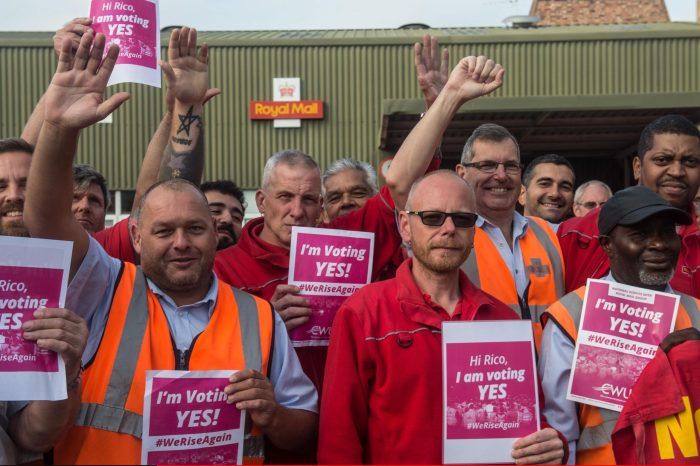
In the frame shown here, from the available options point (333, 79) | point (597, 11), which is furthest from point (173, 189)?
point (597, 11)

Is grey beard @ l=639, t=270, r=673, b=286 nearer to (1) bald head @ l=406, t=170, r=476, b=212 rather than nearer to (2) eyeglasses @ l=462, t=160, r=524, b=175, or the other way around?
(1) bald head @ l=406, t=170, r=476, b=212

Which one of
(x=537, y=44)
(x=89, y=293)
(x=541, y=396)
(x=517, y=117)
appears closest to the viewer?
(x=89, y=293)

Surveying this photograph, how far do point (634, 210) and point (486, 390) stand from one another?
1187mm

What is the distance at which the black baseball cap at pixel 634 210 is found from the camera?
→ 3.63m

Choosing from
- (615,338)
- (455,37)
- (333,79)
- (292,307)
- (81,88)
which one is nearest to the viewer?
(81,88)

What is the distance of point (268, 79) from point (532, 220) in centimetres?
2026

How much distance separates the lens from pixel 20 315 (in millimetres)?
2852

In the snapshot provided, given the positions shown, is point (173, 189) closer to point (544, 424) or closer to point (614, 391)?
point (544, 424)

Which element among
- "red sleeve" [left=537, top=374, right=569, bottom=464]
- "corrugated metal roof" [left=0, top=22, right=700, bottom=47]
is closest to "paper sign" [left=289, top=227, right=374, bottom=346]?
"red sleeve" [left=537, top=374, right=569, bottom=464]

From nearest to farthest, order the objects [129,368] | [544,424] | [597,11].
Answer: [129,368] → [544,424] → [597,11]

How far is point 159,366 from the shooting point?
3240mm

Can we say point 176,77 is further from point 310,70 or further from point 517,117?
point 310,70

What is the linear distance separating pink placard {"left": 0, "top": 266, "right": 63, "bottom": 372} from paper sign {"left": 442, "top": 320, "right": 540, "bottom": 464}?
153 cm

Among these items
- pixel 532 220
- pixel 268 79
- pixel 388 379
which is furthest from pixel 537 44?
pixel 388 379
